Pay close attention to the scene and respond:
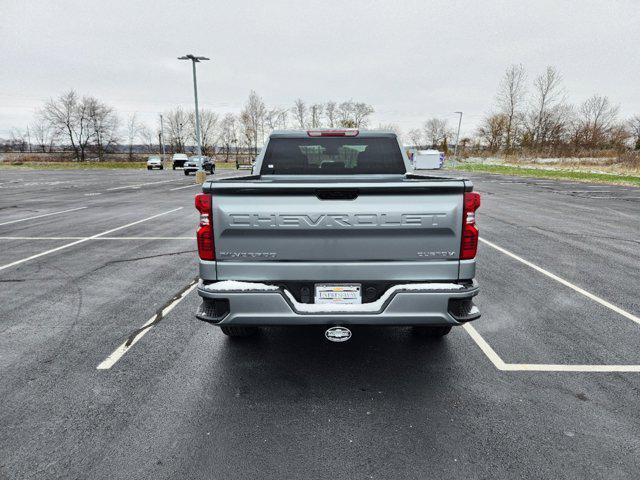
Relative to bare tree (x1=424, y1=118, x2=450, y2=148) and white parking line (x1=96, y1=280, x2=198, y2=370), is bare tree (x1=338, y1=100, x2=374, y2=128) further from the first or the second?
white parking line (x1=96, y1=280, x2=198, y2=370)

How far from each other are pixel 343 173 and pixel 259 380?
8.30ft

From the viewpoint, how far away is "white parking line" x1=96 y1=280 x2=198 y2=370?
373 centimetres

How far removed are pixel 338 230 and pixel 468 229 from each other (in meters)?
0.98

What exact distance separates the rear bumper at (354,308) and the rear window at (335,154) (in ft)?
6.74

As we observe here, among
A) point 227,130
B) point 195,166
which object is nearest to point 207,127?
point 227,130

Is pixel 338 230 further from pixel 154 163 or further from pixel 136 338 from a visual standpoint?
pixel 154 163

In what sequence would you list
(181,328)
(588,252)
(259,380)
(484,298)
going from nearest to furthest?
1. (259,380)
2. (181,328)
3. (484,298)
4. (588,252)

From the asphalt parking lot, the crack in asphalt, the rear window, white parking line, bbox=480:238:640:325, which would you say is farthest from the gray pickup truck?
white parking line, bbox=480:238:640:325

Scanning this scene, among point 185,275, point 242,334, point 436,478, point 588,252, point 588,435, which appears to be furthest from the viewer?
point 588,252

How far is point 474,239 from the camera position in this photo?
299 centimetres

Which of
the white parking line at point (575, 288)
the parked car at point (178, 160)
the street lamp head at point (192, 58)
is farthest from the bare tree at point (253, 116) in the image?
the white parking line at point (575, 288)

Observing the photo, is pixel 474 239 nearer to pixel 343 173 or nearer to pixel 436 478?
pixel 436 478

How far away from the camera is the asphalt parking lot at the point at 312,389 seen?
2.52 m

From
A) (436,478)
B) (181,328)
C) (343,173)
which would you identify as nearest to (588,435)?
(436,478)
